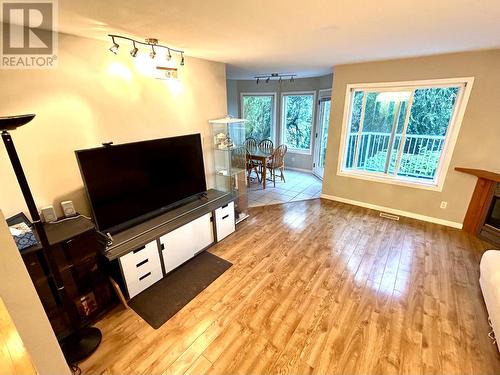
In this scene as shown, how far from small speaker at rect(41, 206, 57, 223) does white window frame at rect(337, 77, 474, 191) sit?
3.99 metres

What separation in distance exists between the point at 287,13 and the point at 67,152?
207 centimetres

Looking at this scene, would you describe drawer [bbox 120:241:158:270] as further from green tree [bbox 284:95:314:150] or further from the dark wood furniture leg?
green tree [bbox 284:95:314:150]

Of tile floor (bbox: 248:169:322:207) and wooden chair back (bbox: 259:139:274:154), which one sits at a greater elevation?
wooden chair back (bbox: 259:139:274:154)

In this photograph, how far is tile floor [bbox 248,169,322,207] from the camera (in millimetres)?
4504

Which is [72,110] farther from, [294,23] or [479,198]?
[479,198]

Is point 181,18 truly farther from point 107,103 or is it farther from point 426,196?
point 426,196

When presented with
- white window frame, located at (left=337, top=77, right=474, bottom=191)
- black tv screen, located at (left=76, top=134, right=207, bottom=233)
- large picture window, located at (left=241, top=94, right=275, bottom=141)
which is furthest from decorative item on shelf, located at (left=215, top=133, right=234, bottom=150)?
large picture window, located at (left=241, top=94, right=275, bottom=141)

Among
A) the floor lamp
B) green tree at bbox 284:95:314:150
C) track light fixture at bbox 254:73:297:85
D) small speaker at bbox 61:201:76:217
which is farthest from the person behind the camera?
green tree at bbox 284:95:314:150

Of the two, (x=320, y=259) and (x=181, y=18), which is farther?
(x=320, y=259)

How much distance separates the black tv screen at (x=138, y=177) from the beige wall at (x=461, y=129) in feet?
8.82

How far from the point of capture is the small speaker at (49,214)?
1817 millimetres

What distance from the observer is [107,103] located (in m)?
2.14

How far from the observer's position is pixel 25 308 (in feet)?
3.38

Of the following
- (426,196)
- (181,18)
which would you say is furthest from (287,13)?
(426,196)
